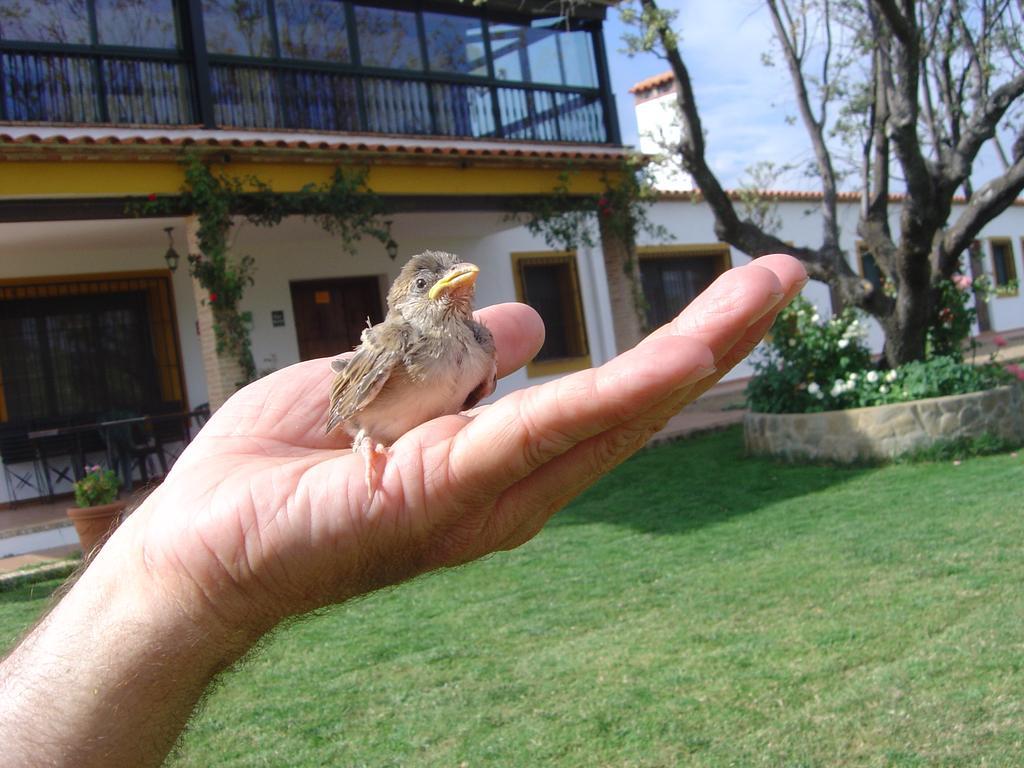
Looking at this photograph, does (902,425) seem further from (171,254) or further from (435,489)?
(171,254)

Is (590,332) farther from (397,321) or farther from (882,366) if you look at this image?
(397,321)

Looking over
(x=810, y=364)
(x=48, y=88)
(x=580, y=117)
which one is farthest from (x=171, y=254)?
(x=810, y=364)

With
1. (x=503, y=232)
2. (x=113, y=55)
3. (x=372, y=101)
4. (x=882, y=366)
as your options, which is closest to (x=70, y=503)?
(x=113, y=55)

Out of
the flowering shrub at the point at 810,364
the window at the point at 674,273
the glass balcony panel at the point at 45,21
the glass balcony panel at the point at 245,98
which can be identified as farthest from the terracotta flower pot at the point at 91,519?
the window at the point at 674,273

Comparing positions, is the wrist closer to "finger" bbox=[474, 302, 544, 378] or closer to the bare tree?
"finger" bbox=[474, 302, 544, 378]

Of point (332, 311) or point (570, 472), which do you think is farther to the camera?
point (332, 311)

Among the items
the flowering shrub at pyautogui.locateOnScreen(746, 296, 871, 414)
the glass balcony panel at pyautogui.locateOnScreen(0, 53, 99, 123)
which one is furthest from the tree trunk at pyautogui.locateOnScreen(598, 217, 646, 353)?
the glass balcony panel at pyautogui.locateOnScreen(0, 53, 99, 123)
